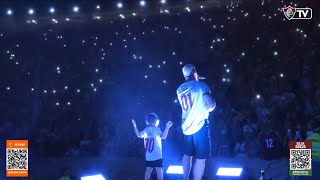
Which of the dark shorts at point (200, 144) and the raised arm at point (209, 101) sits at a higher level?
the raised arm at point (209, 101)

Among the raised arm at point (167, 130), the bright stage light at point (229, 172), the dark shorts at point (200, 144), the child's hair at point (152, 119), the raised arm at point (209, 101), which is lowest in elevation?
the bright stage light at point (229, 172)

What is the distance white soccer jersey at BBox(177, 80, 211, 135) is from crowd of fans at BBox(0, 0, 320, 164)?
5.66 m

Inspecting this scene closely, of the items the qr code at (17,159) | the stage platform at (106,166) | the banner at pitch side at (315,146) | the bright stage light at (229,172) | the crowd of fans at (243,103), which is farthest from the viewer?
the crowd of fans at (243,103)

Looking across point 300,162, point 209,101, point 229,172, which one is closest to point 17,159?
point 209,101

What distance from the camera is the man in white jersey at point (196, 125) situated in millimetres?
6773

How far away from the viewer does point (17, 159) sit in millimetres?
8336

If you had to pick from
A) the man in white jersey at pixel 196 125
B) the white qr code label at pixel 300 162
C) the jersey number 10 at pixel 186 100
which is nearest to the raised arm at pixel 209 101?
the man in white jersey at pixel 196 125

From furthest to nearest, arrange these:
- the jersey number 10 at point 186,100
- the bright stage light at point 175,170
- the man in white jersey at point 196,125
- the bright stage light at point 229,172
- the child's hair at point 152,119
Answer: the bright stage light at point 175,170
the bright stage light at point 229,172
the child's hair at point 152,119
the jersey number 10 at point 186,100
the man in white jersey at point 196,125

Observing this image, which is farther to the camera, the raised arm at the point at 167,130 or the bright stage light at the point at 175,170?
the bright stage light at the point at 175,170

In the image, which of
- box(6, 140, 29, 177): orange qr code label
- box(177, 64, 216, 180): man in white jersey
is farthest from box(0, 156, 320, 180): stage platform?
box(177, 64, 216, 180): man in white jersey

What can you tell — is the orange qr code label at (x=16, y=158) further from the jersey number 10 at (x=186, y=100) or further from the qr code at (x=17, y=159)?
the jersey number 10 at (x=186, y=100)

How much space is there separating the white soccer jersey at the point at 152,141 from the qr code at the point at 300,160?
8.71ft

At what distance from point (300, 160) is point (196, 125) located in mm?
2871

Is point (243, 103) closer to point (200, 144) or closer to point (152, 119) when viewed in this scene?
point (152, 119)
